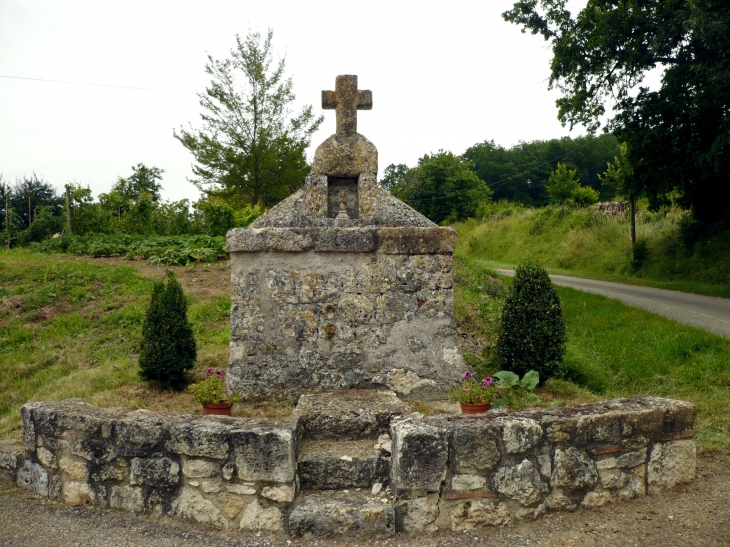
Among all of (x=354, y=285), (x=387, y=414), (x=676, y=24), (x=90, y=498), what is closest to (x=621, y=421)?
(x=387, y=414)

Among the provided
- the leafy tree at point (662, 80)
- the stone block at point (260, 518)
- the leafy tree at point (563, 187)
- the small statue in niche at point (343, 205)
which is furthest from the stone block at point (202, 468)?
the leafy tree at point (563, 187)

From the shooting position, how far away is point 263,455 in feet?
12.7

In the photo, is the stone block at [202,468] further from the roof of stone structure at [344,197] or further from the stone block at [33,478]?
the roof of stone structure at [344,197]

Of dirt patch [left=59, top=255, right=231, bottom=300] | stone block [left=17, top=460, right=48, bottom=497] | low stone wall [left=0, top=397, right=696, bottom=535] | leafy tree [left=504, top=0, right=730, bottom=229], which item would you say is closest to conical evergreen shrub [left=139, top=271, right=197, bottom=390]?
stone block [left=17, top=460, right=48, bottom=497]

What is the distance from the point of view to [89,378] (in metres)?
7.20

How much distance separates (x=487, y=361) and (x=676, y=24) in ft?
30.5

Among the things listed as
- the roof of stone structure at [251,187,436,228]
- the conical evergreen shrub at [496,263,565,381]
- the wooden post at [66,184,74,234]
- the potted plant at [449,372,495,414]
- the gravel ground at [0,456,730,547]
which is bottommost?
the gravel ground at [0,456,730,547]

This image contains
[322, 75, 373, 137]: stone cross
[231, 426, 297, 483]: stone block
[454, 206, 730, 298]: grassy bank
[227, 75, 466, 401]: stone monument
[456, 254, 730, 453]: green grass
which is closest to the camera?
[231, 426, 297, 483]: stone block

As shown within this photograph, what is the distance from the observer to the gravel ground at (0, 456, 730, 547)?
3645 mm

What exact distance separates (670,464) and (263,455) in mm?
2946

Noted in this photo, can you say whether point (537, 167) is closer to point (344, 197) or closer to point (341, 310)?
point (344, 197)

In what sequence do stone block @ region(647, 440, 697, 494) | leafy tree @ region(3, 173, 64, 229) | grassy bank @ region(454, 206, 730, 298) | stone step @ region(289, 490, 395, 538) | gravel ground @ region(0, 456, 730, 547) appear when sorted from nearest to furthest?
gravel ground @ region(0, 456, 730, 547) → stone step @ region(289, 490, 395, 538) → stone block @ region(647, 440, 697, 494) → grassy bank @ region(454, 206, 730, 298) → leafy tree @ region(3, 173, 64, 229)

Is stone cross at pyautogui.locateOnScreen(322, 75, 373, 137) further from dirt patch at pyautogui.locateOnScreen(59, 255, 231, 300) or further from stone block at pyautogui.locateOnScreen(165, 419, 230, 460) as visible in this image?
dirt patch at pyautogui.locateOnScreen(59, 255, 231, 300)

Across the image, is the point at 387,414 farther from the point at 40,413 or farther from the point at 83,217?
the point at 83,217
